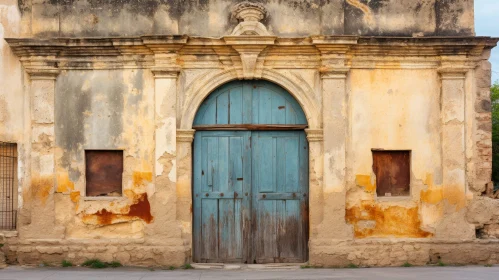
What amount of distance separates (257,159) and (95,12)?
3.33 metres

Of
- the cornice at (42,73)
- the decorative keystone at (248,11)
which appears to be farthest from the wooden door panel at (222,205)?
the cornice at (42,73)

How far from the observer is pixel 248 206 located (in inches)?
383

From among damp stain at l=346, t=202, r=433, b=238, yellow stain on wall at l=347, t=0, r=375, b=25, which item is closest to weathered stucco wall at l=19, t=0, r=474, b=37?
yellow stain on wall at l=347, t=0, r=375, b=25

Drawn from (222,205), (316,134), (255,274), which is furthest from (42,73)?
(255,274)

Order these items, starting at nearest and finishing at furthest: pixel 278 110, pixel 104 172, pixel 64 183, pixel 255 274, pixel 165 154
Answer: pixel 255 274, pixel 165 154, pixel 64 183, pixel 104 172, pixel 278 110

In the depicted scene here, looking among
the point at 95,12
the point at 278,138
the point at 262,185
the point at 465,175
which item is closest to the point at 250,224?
the point at 262,185

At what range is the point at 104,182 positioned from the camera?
381 inches

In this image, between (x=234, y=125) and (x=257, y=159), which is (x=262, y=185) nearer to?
(x=257, y=159)

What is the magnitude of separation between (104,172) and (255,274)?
280cm

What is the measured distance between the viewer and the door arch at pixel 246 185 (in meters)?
9.72

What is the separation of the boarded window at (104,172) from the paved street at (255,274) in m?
1.21

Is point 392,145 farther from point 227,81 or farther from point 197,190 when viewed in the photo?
→ point 197,190

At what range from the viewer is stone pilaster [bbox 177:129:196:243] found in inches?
374

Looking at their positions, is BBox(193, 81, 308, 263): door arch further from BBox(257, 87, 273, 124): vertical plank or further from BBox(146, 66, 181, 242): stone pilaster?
BBox(146, 66, 181, 242): stone pilaster
